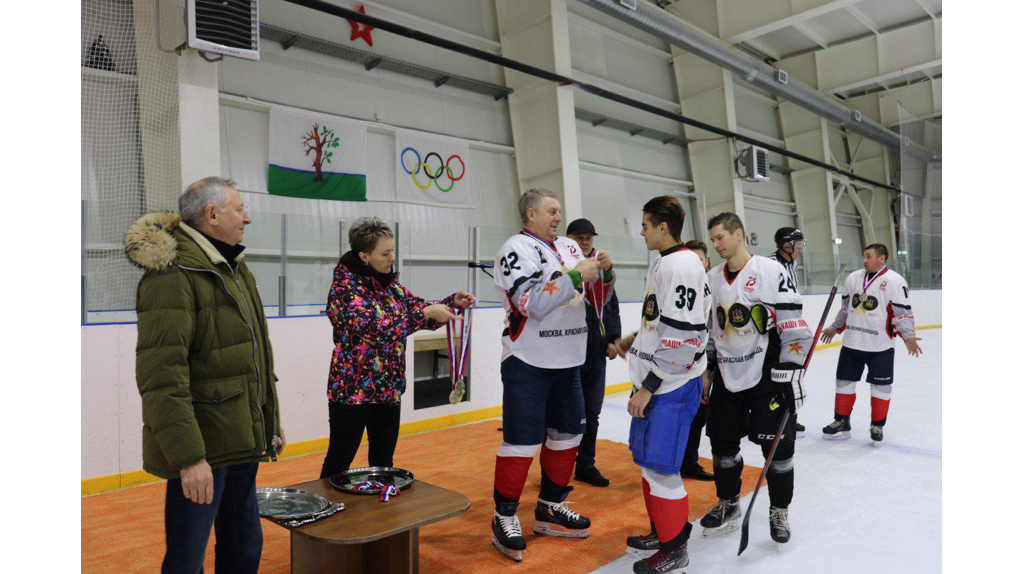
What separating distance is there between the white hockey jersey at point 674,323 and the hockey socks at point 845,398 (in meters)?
3.17

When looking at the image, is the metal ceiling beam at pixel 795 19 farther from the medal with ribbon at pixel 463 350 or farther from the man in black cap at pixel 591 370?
the medal with ribbon at pixel 463 350

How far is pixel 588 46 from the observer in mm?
10789

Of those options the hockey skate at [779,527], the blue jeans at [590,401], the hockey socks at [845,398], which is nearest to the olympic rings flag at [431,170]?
the blue jeans at [590,401]

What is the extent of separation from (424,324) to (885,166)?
65.0 ft

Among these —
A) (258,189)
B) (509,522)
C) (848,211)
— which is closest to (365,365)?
(509,522)

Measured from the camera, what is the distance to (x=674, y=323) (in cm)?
232

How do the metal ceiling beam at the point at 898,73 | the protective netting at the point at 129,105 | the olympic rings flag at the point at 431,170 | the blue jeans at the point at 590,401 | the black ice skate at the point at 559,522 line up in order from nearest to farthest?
the black ice skate at the point at 559,522 < the blue jeans at the point at 590,401 < the protective netting at the point at 129,105 < the olympic rings flag at the point at 431,170 < the metal ceiling beam at the point at 898,73

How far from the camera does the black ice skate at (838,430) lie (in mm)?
4914

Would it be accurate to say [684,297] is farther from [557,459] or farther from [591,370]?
[591,370]

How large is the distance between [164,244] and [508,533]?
6.16 ft

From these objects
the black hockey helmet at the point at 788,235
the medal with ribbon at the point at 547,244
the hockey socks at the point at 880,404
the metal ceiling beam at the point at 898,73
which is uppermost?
the metal ceiling beam at the point at 898,73

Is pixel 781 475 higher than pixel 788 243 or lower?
lower

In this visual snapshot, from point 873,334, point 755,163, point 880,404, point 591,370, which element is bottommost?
point 880,404

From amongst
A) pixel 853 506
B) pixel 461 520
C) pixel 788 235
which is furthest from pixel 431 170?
pixel 853 506
